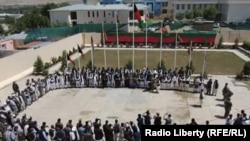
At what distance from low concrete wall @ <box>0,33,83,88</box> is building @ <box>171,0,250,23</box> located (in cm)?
4694

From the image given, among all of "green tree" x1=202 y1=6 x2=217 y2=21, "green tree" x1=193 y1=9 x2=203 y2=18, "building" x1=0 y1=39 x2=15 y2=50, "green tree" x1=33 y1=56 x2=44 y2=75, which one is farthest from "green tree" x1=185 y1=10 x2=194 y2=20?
"green tree" x1=33 y1=56 x2=44 y2=75

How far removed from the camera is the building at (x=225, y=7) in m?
69.0

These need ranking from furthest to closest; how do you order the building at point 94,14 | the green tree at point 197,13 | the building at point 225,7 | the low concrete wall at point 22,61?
1. the green tree at point 197,13
2. the building at point 225,7
3. the building at point 94,14
4. the low concrete wall at point 22,61

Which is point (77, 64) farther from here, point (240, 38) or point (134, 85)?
point (240, 38)

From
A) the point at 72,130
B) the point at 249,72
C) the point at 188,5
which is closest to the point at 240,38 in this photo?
the point at 249,72

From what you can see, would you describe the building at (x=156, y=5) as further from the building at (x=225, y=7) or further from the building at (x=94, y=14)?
the building at (x=94, y=14)

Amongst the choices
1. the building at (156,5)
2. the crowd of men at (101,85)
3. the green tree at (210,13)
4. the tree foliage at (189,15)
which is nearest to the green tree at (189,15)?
the tree foliage at (189,15)

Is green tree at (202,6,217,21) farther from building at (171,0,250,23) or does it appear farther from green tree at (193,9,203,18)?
building at (171,0,250,23)

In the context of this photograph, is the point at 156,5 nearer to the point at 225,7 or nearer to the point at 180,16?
the point at 180,16

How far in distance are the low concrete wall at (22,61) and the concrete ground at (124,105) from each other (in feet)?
8.94

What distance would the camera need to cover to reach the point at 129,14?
173ft

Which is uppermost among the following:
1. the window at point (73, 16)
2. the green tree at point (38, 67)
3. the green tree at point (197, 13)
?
the window at point (73, 16)

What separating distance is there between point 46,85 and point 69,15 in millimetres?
37477

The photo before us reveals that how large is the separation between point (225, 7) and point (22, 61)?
188ft
